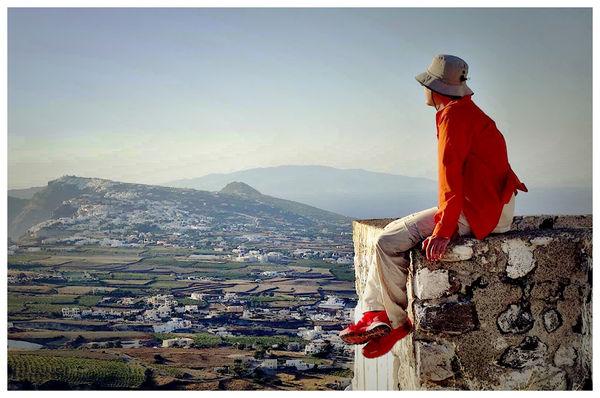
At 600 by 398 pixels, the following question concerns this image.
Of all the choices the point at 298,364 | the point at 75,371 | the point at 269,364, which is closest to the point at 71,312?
the point at 75,371

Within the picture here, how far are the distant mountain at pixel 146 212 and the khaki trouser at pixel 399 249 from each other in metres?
28.6

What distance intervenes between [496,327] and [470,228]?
23.6 inches

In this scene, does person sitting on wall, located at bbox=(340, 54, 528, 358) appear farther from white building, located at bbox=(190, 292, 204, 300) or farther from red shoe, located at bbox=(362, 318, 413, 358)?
white building, located at bbox=(190, 292, 204, 300)

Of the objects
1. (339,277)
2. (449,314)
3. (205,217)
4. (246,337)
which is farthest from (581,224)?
(205,217)

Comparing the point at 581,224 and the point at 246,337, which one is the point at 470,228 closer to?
the point at 581,224

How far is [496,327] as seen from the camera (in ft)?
12.7

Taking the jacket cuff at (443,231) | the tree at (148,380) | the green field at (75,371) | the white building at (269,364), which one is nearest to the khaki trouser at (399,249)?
the jacket cuff at (443,231)

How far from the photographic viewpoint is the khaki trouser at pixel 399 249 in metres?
3.97

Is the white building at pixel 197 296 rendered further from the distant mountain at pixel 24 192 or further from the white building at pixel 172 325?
the distant mountain at pixel 24 192

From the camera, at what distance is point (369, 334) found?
4.06m

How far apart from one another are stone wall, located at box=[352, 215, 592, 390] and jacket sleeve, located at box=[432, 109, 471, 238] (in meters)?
0.17

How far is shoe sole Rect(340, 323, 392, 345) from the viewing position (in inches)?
159

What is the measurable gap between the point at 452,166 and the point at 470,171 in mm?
152

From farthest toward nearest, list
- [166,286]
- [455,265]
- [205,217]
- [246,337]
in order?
[205,217]
[166,286]
[246,337]
[455,265]
